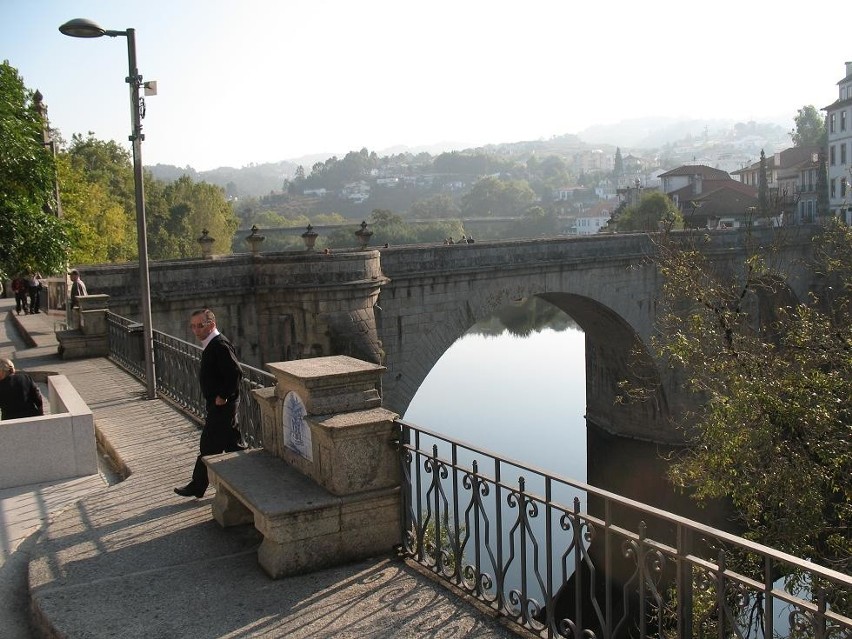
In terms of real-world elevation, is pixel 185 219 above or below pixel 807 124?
below

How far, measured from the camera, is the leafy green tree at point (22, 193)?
15.9 m

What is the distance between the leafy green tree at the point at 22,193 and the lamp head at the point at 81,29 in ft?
23.2

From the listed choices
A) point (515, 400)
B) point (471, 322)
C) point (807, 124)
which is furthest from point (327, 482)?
point (807, 124)

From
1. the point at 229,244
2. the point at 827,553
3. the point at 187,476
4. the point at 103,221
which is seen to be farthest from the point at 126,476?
the point at 229,244

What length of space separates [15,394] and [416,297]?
42.1 ft

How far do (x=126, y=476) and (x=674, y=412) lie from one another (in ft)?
78.7

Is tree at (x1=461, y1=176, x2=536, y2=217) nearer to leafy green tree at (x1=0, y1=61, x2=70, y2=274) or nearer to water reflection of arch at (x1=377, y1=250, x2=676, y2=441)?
water reflection of arch at (x1=377, y1=250, x2=676, y2=441)

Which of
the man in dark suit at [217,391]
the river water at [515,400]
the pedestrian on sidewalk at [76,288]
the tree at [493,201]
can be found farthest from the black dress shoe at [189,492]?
the tree at [493,201]

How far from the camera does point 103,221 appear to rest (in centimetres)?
3884

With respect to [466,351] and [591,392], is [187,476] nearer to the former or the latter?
[591,392]

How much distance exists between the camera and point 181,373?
977cm

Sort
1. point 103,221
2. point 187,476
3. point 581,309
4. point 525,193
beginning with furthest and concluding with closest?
point 525,193 < point 103,221 < point 581,309 < point 187,476

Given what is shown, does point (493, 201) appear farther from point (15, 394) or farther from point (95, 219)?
point (15, 394)

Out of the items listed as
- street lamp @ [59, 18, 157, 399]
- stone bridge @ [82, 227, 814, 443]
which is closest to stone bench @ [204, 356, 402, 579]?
street lamp @ [59, 18, 157, 399]
